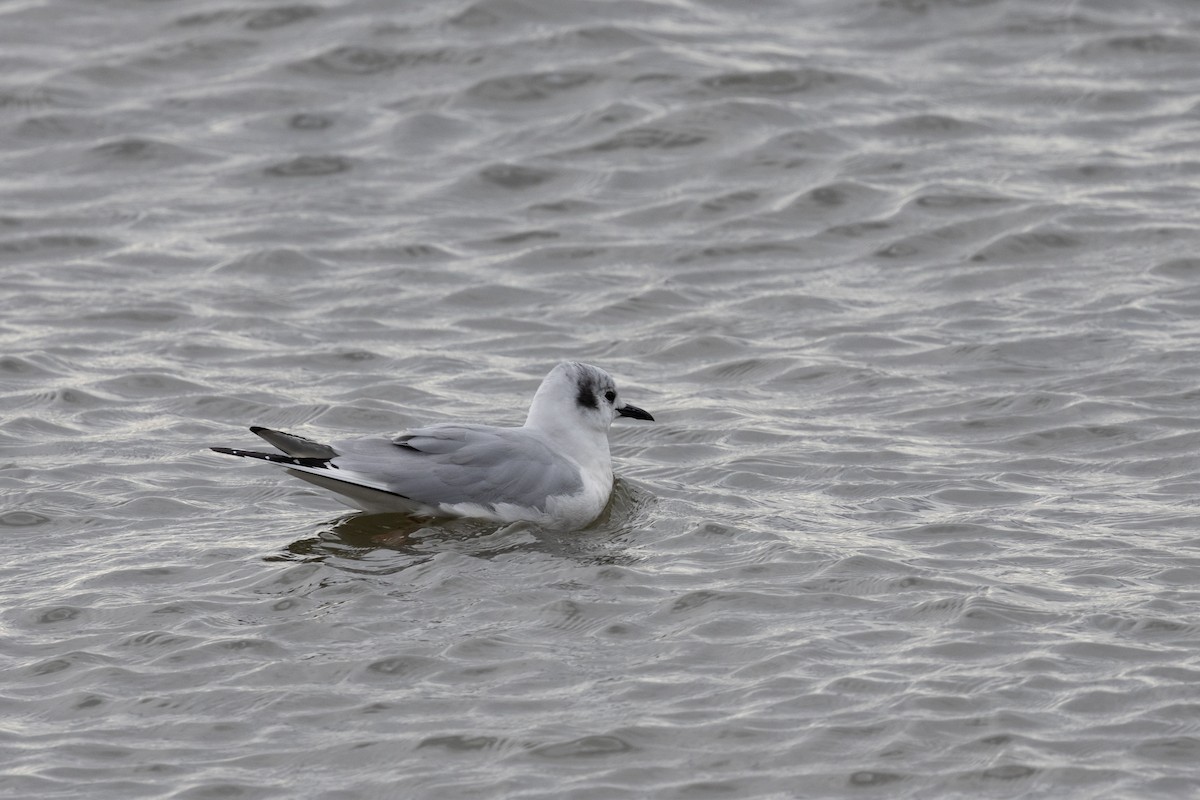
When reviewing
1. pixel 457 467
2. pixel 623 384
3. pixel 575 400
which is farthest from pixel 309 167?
pixel 457 467

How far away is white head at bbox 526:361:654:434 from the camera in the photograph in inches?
394

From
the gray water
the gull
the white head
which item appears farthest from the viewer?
the white head

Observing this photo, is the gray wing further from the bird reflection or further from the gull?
the bird reflection

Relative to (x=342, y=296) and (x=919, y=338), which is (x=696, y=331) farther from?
(x=342, y=296)

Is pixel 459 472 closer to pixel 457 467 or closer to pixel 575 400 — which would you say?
pixel 457 467

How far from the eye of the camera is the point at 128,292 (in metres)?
12.6

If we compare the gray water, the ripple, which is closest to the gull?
the gray water

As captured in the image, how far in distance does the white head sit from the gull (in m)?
0.16

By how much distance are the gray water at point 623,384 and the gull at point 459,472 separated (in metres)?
0.15

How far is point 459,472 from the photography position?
30.5 ft

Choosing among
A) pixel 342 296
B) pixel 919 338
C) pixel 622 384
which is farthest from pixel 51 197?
pixel 919 338

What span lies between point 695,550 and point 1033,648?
188 cm

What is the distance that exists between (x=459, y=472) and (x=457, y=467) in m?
0.03

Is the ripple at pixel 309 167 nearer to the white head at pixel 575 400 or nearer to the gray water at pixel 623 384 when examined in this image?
the gray water at pixel 623 384
